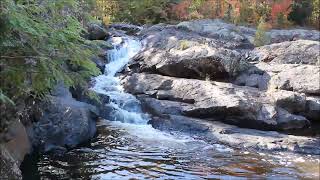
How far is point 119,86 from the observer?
1591 centimetres

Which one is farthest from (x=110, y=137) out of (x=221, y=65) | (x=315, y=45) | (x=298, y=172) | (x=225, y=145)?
(x=315, y=45)

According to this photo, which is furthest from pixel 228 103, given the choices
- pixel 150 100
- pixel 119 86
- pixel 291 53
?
pixel 291 53

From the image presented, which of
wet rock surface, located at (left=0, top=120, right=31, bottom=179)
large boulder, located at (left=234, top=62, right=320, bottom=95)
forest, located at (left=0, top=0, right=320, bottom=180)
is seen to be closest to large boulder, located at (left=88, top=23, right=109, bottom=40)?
forest, located at (left=0, top=0, right=320, bottom=180)

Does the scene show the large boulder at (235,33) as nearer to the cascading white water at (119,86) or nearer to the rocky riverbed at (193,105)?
the rocky riverbed at (193,105)

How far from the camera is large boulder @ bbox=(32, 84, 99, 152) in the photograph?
9594 millimetres

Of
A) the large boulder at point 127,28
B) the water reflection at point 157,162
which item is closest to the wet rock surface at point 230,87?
the water reflection at point 157,162

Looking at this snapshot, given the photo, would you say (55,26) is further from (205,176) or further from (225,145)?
(225,145)

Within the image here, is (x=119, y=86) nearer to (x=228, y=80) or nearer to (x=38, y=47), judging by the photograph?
(x=228, y=80)

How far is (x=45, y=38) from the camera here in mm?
5148

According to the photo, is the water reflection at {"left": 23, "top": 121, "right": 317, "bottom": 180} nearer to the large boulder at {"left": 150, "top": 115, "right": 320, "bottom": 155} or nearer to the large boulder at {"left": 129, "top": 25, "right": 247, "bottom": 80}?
the large boulder at {"left": 150, "top": 115, "right": 320, "bottom": 155}

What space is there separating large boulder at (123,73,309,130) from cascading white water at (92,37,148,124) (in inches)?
19.5

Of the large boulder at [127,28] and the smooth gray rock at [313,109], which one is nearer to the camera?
the smooth gray rock at [313,109]

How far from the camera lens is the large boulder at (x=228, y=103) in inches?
500

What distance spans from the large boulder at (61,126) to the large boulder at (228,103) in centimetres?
313
